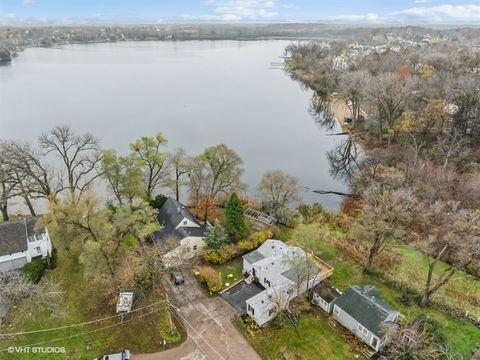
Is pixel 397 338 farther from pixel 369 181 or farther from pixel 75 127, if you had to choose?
pixel 75 127

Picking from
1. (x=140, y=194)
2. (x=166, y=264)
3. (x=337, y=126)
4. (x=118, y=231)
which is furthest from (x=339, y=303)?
(x=337, y=126)

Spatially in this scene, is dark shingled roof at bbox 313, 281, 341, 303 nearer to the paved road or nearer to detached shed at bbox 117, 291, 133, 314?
the paved road

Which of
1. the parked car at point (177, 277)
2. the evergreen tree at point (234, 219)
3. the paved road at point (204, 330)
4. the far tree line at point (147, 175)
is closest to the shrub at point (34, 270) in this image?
the far tree line at point (147, 175)

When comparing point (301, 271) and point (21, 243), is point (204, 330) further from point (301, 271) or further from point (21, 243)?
point (21, 243)

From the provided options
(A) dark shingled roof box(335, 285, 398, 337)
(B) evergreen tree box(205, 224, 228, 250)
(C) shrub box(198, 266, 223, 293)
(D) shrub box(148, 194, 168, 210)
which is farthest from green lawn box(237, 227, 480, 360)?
(D) shrub box(148, 194, 168, 210)

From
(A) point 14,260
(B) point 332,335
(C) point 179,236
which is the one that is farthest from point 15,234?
(B) point 332,335

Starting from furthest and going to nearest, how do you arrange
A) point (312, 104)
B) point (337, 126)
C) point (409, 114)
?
point (312, 104)
point (337, 126)
point (409, 114)

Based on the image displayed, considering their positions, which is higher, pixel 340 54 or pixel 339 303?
pixel 340 54
